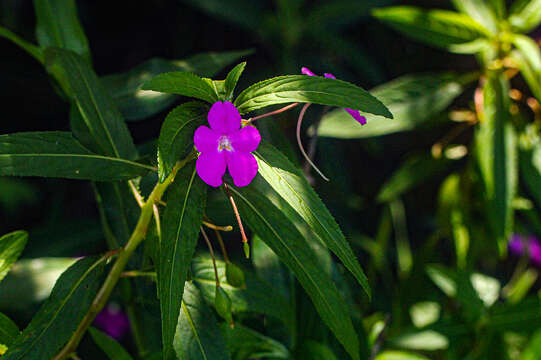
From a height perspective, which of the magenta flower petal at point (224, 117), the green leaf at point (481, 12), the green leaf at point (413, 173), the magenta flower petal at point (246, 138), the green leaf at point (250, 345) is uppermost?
the green leaf at point (481, 12)

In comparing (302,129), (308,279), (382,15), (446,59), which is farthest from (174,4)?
(308,279)

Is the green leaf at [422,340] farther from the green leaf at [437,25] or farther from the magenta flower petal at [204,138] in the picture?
the magenta flower petal at [204,138]

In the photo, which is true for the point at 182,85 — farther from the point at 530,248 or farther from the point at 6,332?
the point at 530,248

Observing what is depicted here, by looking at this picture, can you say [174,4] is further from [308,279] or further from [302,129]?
[308,279]

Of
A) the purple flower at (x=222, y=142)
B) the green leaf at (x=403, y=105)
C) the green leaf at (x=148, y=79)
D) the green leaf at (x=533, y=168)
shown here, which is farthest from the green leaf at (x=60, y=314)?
the green leaf at (x=533, y=168)

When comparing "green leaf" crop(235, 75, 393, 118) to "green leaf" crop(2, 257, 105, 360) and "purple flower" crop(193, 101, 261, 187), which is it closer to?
"purple flower" crop(193, 101, 261, 187)

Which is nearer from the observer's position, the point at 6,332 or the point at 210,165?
the point at 210,165

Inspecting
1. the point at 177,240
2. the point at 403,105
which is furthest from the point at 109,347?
the point at 403,105
